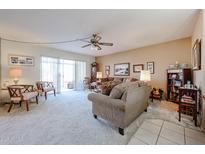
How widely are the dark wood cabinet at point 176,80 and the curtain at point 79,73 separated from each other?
16.6 feet

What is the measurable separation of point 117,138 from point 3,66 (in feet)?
16.1

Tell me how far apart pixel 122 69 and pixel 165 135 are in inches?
187

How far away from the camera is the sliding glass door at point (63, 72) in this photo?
234 inches

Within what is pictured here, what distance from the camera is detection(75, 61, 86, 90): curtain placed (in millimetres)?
7378

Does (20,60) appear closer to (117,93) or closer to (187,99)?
(117,93)

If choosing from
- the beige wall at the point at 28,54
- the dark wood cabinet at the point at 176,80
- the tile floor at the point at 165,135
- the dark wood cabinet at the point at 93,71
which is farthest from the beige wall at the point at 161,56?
the beige wall at the point at 28,54

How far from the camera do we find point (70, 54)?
6.75 m

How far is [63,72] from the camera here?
6926mm

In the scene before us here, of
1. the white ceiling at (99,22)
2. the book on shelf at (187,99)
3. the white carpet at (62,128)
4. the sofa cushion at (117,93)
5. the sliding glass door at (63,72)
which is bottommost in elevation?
the white carpet at (62,128)

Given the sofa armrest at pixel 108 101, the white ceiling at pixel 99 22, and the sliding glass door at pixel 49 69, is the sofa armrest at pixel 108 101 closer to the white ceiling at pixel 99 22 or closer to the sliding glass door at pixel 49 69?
the white ceiling at pixel 99 22

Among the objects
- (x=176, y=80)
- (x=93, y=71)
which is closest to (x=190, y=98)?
(x=176, y=80)

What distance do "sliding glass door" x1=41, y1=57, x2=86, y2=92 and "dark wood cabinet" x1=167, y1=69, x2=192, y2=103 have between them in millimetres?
5081

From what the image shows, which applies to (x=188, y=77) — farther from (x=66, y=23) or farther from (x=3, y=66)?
(x=3, y=66)
